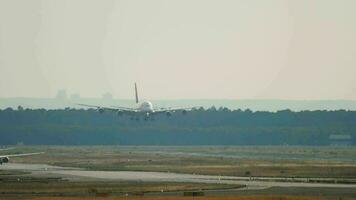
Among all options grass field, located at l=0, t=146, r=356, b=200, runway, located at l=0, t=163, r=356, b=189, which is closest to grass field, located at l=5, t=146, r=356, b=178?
grass field, located at l=0, t=146, r=356, b=200

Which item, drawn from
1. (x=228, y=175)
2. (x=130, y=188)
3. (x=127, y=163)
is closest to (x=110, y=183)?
(x=130, y=188)

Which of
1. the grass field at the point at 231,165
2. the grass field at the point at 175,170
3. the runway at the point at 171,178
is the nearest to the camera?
the grass field at the point at 175,170

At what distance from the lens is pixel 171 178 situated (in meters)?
142

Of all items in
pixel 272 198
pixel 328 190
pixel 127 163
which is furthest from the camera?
pixel 127 163

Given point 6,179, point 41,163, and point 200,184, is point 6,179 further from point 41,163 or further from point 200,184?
point 41,163

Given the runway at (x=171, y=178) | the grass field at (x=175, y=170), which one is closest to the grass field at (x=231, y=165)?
the grass field at (x=175, y=170)

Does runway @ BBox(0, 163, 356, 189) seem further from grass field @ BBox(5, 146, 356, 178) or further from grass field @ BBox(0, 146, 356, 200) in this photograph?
grass field @ BBox(5, 146, 356, 178)

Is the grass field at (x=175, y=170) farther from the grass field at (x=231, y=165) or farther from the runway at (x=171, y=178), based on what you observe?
the runway at (x=171, y=178)

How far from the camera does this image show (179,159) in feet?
632

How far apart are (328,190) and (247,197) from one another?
1112 centimetres

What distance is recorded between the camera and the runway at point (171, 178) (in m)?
128

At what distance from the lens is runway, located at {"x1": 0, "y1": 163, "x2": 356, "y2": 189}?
Result: 422 ft

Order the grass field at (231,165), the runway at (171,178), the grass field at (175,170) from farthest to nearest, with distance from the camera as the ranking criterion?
the grass field at (231,165), the runway at (171,178), the grass field at (175,170)

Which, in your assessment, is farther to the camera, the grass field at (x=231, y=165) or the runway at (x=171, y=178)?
the grass field at (x=231, y=165)
